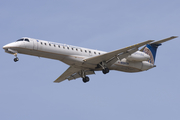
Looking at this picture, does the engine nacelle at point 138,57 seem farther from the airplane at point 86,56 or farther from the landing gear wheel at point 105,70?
the landing gear wheel at point 105,70

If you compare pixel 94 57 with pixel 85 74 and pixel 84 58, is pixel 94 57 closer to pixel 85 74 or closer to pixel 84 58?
pixel 84 58

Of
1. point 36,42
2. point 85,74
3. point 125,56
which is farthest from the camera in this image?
point 85,74

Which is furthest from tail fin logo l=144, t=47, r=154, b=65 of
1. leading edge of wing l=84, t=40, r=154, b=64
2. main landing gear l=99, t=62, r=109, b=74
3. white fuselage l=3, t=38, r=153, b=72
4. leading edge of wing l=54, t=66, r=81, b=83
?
leading edge of wing l=54, t=66, r=81, b=83

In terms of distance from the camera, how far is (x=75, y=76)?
116 ft

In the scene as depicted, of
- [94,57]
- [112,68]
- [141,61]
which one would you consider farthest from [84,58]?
[141,61]

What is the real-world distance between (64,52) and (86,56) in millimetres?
2319

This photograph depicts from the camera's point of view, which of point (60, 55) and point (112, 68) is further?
point (112, 68)

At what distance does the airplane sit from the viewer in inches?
1153

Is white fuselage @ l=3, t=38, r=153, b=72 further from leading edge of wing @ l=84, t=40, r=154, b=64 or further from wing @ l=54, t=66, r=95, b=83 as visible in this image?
wing @ l=54, t=66, r=95, b=83

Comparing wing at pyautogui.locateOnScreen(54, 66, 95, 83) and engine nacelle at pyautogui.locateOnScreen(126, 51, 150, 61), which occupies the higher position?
engine nacelle at pyautogui.locateOnScreen(126, 51, 150, 61)

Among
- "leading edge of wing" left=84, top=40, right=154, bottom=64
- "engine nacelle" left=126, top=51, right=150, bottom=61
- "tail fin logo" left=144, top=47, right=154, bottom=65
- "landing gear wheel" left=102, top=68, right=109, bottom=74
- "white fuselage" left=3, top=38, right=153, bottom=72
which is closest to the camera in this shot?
"white fuselage" left=3, top=38, right=153, bottom=72

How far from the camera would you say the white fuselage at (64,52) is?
2912 cm

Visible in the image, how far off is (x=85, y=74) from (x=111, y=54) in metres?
4.59

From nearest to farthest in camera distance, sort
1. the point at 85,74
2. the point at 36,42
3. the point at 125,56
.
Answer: the point at 36,42, the point at 125,56, the point at 85,74
